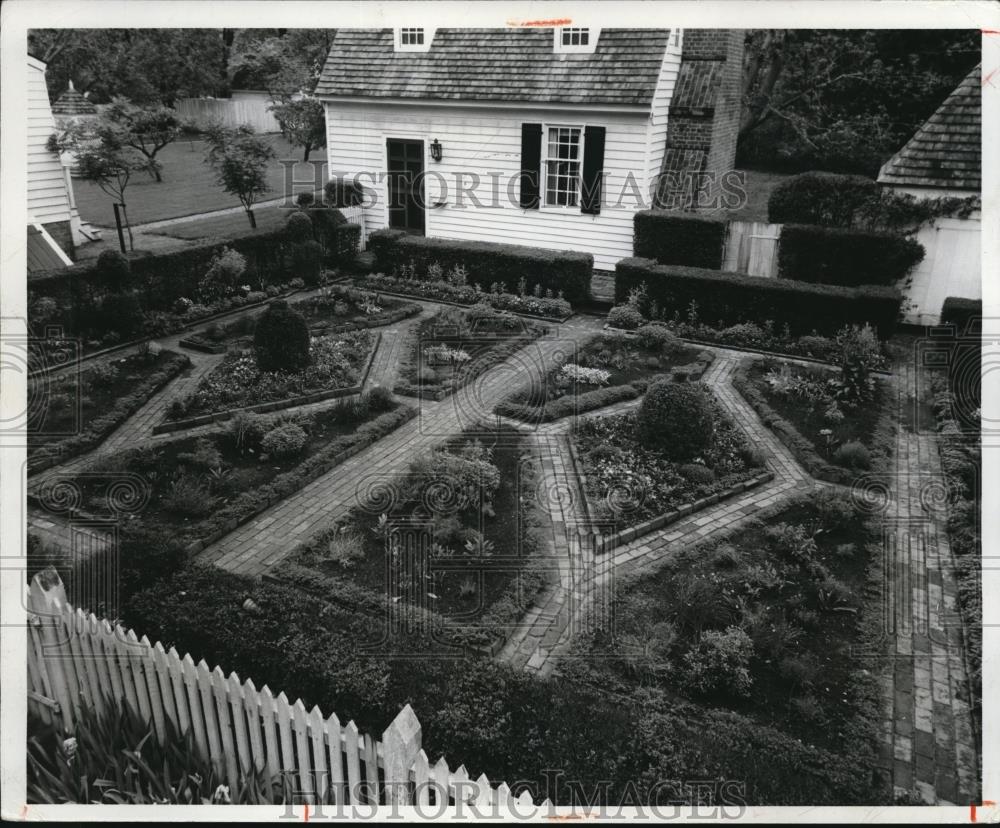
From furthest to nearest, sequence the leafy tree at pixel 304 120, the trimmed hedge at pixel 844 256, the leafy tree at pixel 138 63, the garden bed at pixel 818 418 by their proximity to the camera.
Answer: the leafy tree at pixel 304 120 < the leafy tree at pixel 138 63 < the trimmed hedge at pixel 844 256 < the garden bed at pixel 818 418

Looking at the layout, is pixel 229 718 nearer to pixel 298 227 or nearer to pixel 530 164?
pixel 298 227

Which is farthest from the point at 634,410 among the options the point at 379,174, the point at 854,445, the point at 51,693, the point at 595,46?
the point at 379,174

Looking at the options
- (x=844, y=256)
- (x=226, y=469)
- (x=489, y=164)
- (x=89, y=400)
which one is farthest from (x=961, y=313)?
(x=89, y=400)

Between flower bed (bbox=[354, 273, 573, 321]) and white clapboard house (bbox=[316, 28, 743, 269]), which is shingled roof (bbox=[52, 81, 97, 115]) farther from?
flower bed (bbox=[354, 273, 573, 321])

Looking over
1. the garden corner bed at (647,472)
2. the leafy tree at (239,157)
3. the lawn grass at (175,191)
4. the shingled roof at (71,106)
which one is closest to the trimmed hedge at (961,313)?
the garden corner bed at (647,472)

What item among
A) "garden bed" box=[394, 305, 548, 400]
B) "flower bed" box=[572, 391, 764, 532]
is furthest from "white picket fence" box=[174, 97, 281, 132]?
"flower bed" box=[572, 391, 764, 532]

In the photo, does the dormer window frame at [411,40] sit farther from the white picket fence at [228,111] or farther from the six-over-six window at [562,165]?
the white picket fence at [228,111]

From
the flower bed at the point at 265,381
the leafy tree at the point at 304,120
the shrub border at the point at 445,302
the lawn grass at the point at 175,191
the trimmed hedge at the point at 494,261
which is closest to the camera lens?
the flower bed at the point at 265,381
